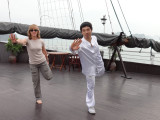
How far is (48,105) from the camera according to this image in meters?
2.99

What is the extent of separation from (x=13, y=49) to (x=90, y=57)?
22.2 ft

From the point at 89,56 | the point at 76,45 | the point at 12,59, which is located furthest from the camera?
the point at 12,59

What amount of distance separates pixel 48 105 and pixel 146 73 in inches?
180

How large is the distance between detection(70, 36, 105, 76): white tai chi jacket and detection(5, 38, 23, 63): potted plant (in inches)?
262

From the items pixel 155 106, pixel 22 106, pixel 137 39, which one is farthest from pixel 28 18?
pixel 155 106

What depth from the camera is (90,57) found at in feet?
8.40

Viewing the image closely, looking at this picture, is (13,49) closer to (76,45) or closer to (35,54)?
(35,54)

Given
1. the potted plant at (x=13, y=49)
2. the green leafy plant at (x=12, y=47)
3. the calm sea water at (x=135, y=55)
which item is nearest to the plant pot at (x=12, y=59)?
the potted plant at (x=13, y=49)

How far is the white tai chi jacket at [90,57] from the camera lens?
2.52 meters

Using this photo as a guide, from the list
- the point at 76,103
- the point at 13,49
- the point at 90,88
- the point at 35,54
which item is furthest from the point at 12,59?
the point at 90,88

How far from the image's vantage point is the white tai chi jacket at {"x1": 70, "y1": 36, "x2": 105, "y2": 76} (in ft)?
8.27

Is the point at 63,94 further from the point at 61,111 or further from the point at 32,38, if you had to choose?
the point at 32,38

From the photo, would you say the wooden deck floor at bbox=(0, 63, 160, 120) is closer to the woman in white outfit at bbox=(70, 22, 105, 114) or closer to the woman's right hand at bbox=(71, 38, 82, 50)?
the woman in white outfit at bbox=(70, 22, 105, 114)

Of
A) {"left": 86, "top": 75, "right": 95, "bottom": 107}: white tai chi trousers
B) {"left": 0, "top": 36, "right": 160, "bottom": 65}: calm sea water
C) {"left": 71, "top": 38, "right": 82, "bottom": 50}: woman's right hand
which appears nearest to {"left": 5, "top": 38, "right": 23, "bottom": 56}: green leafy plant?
{"left": 0, "top": 36, "right": 160, "bottom": 65}: calm sea water
